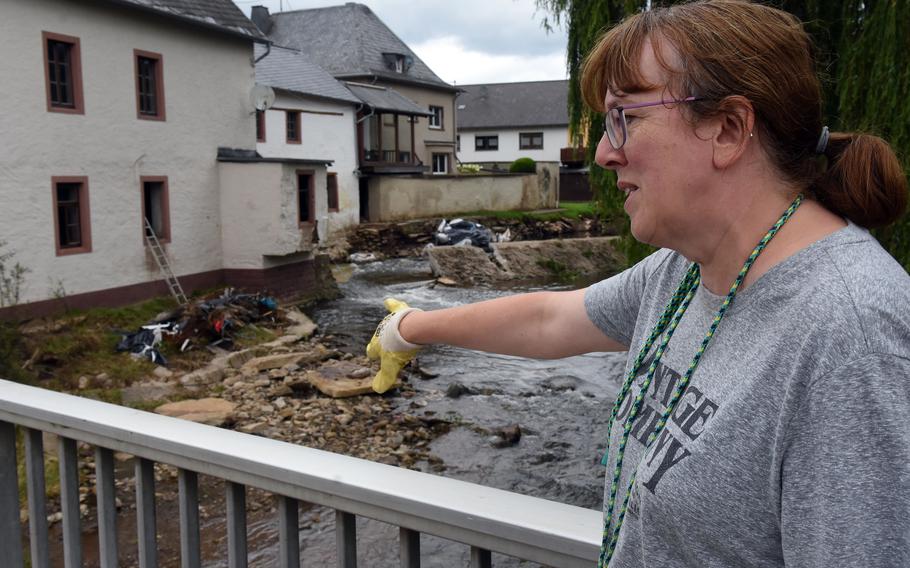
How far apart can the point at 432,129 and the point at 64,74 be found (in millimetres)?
28804

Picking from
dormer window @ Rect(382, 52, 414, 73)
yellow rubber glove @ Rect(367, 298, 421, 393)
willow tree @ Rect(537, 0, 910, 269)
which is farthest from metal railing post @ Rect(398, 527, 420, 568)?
dormer window @ Rect(382, 52, 414, 73)

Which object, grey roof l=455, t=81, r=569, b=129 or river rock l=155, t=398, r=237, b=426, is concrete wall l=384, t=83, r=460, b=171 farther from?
river rock l=155, t=398, r=237, b=426

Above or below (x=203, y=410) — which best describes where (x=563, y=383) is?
below

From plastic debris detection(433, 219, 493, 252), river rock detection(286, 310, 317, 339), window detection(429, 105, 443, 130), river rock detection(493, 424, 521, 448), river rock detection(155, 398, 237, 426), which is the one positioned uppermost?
window detection(429, 105, 443, 130)

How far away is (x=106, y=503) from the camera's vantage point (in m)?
2.12

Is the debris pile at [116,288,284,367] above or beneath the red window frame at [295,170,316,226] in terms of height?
beneath

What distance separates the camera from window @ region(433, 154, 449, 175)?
43969 millimetres

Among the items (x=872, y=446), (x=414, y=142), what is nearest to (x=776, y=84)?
(x=872, y=446)

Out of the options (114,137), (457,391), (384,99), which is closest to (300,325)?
(114,137)

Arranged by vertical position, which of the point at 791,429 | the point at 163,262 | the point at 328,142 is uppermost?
the point at 328,142

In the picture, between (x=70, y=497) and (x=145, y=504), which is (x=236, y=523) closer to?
(x=145, y=504)

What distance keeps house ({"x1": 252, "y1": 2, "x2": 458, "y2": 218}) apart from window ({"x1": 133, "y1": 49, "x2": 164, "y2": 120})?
1709 cm

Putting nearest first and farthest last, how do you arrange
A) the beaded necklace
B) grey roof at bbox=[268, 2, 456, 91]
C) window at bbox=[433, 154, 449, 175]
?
1. the beaded necklace
2. grey roof at bbox=[268, 2, 456, 91]
3. window at bbox=[433, 154, 449, 175]

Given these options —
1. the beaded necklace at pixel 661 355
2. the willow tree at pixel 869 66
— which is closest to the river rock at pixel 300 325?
the willow tree at pixel 869 66
